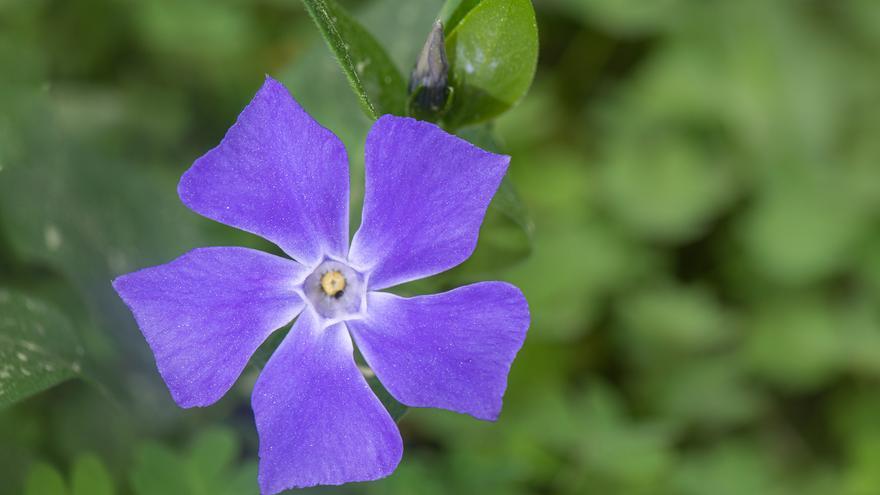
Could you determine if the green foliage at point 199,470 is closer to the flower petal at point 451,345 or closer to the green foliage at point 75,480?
the green foliage at point 75,480

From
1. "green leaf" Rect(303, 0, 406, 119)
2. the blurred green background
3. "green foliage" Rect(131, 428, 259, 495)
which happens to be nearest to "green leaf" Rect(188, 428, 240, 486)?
"green foliage" Rect(131, 428, 259, 495)

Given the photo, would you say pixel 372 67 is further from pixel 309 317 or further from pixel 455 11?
pixel 309 317

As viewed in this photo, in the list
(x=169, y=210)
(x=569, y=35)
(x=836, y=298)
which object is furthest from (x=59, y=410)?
(x=836, y=298)

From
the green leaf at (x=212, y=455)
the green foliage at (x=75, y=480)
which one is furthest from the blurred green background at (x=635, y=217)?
the green foliage at (x=75, y=480)

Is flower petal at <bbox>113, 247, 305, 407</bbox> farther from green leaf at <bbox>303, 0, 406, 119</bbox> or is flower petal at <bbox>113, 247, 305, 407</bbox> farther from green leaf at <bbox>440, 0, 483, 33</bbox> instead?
green leaf at <bbox>440, 0, 483, 33</bbox>

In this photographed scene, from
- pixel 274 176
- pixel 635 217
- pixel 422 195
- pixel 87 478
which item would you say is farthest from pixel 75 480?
pixel 635 217

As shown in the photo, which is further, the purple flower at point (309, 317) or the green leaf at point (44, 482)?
the green leaf at point (44, 482)

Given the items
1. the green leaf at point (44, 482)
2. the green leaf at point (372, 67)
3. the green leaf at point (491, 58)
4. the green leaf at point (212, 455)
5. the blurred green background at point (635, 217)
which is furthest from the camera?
the blurred green background at point (635, 217)

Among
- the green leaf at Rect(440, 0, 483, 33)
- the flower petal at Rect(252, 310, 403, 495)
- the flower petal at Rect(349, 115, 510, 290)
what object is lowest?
the flower petal at Rect(252, 310, 403, 495)
